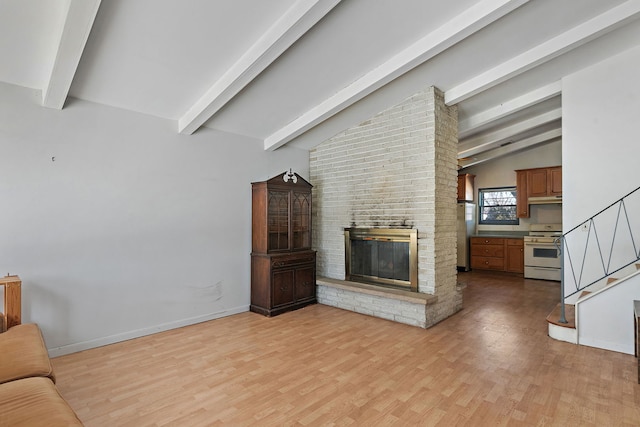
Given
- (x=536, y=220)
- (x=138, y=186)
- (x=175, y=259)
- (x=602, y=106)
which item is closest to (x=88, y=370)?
(x=175, y=259)

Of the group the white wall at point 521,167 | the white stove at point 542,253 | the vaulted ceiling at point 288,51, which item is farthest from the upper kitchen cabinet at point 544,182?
the vaulted ceiling at point 288,51

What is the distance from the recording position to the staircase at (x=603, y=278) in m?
3.26

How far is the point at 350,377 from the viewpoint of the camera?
2.74m

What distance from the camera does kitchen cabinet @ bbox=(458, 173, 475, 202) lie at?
802 cm

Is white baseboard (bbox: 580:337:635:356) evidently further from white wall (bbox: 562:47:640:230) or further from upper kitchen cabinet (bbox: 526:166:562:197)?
upper kitchen cabinet (bbox: 526:166:562:197)

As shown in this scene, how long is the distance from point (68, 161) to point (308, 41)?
262cm

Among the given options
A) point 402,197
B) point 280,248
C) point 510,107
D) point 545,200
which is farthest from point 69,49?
point 545,200

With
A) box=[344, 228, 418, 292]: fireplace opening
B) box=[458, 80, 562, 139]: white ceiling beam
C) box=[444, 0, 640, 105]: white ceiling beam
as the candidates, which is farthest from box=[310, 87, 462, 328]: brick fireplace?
box=[458, 80, 562, 139]: white ceiling beam

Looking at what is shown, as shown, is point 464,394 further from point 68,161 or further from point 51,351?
point 68,161

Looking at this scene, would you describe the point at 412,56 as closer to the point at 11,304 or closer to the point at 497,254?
the point at 11,304

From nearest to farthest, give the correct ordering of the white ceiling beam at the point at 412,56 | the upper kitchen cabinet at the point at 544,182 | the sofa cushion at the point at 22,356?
the sofa cushion at the point at 22,356
the white ceiling beam at the point at 412,56
the upper kitchen cabinet at the point at 544,182

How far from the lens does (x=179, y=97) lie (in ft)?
11.8

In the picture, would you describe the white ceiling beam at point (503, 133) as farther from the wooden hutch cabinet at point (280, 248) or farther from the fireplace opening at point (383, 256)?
the wooden hutch cabinet at point (280, 248)

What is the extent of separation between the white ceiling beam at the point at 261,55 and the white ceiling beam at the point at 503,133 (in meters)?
4.66
